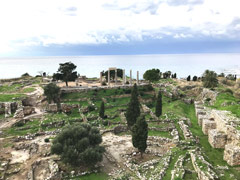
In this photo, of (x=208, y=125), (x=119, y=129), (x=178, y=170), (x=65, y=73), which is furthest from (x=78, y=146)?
(x=65, y=73)

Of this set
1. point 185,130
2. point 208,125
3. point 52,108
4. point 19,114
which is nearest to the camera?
point 208,125

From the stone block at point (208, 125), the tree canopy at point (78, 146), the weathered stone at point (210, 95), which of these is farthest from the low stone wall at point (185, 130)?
→ the weathered stone at point (210, 95)

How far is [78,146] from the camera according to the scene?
21.2 metres

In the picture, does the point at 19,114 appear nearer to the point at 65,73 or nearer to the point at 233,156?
the point at 65,73

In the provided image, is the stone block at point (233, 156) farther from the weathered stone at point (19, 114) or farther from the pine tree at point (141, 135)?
the weathered stone at point (19, 114)

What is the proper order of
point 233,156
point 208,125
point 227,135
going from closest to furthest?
point 233,156, point 227,135, point 208,125

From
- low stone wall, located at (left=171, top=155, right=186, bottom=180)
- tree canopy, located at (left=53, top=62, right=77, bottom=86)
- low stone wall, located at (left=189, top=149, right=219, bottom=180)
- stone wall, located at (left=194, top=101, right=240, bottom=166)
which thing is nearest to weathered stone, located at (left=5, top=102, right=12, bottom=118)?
tree canopy, located at (left=53, top=62, right=77, bottom=86)

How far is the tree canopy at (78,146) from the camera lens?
66.8ft

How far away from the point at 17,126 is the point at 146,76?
42.5 m

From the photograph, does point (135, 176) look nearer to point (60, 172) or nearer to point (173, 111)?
point (60, 172)

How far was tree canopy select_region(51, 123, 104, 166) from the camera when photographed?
20.4 m

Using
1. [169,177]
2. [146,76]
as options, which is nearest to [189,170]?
[169,177]

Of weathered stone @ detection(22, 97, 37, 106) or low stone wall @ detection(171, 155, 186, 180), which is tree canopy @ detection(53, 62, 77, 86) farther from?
low stone wall @ detection(171, 155, 186, 180)

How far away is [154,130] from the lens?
34094 mm
